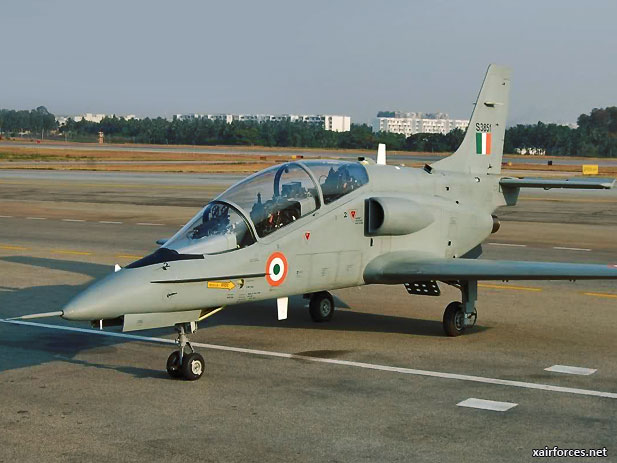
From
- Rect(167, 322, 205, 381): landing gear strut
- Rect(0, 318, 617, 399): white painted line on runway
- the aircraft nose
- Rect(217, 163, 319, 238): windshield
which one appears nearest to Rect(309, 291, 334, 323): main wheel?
Rect(0, 318, 617, 399): white painted line on runway

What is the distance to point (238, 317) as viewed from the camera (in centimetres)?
1644

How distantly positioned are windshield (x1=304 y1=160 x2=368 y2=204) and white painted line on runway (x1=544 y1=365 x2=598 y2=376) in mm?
4050

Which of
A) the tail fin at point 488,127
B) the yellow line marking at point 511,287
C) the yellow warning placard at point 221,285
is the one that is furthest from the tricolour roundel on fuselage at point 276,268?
the yellow line marking at point 511,287

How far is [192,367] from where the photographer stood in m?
11.8

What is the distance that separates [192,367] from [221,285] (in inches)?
44.0

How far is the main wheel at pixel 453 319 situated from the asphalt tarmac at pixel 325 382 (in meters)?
0.21

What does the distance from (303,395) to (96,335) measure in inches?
187

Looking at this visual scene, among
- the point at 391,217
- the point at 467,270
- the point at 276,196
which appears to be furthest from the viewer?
the point at 391,217

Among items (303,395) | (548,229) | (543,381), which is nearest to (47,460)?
(303,395)

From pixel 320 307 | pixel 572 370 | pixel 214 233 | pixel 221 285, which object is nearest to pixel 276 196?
pixel 214 233

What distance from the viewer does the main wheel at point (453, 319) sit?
48.8ft

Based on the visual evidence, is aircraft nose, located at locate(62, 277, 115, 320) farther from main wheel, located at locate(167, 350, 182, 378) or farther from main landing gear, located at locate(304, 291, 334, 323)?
main landing gear, located at locate(304, 291, 334, 323)

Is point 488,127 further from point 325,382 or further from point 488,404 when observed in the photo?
point 488,404

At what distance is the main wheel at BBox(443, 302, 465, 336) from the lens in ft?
48.8
